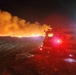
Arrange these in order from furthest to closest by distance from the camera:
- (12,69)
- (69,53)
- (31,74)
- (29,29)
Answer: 1. (29,29)
2. (69,53)
3. (12,69)
4. (31,74)

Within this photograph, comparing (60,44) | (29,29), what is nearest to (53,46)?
(60,44)

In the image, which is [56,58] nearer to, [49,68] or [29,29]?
[49,68]

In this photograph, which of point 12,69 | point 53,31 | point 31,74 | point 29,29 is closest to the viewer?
point 31,74

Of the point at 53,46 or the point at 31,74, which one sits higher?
the point at 53,46

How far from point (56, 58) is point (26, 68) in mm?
3996

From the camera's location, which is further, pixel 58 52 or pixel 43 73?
pixel 58 52

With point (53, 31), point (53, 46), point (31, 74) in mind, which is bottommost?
point (31, 74)

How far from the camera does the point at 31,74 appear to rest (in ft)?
35.3

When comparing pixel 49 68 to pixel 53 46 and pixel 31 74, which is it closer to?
pixel 31 74

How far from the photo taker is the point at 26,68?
11.9 m

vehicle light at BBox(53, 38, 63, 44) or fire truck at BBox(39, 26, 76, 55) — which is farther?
vehicle light at BBox(53, 38, 63, 44)

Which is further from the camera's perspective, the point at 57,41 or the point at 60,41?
the point at 57,41

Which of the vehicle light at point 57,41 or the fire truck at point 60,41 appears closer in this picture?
the fire truck at point 60,41

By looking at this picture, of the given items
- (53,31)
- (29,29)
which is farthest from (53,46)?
(29,29)
